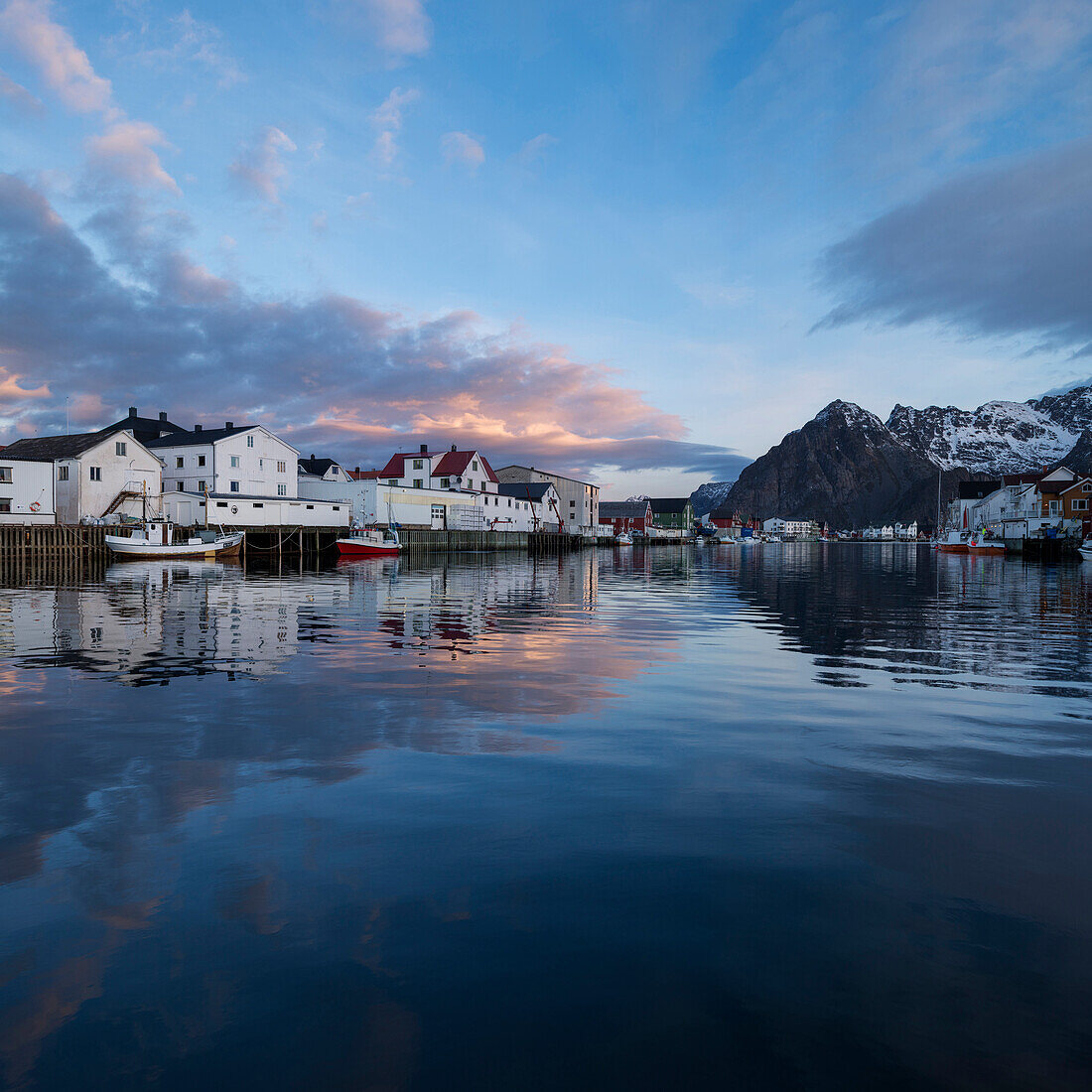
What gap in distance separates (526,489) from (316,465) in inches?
1309

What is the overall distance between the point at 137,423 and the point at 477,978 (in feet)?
332

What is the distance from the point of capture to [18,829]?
5.89m

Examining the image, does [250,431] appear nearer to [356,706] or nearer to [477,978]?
[356,706]

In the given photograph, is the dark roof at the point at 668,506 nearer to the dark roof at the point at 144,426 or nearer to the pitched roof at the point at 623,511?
the pitched roof at the point at 623,511

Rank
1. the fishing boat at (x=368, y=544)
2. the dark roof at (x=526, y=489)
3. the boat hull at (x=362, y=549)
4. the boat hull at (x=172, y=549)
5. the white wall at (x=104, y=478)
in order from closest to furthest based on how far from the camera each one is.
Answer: the boat hull at (x=172, y=549) → the white wall at (x=104, y=478) → the boat hull at (x=362, y=549) → the fishing boat at (x=368, y=544) → the dark roof at (x=526, y=489)

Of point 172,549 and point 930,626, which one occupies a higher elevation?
point 172,549

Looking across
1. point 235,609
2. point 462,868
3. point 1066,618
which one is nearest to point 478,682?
point 462,868

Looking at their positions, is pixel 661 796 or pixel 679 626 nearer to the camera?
pixel 661 796

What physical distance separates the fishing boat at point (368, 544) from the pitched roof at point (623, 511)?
87.5 metres

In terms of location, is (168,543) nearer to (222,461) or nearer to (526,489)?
(222,461)

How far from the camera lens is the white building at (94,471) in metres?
58.6

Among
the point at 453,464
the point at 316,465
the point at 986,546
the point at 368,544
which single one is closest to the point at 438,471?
the point at 453,464

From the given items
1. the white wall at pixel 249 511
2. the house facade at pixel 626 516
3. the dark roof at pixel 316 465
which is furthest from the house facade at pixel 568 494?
the white wall at pixel 249 511

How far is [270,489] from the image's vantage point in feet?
232
